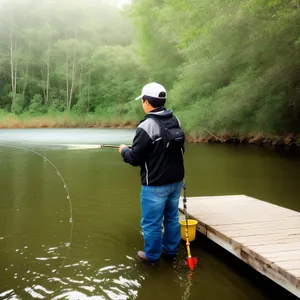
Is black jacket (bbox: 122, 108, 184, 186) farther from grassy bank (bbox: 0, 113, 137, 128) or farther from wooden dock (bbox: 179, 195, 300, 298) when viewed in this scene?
grassy bank (bbox: 0, 113, 137, 128)

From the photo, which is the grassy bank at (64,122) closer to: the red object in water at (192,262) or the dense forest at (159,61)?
the dense forest at (159,61)

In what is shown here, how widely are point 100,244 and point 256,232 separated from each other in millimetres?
1911

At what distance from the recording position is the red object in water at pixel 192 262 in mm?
4090

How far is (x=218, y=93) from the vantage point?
1966cm

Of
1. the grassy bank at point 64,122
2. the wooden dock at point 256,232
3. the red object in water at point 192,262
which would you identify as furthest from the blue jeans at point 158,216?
Answer: the grassy bank at point 64,122

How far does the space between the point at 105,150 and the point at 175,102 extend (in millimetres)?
7719

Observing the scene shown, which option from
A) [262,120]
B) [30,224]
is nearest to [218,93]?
[262,120]

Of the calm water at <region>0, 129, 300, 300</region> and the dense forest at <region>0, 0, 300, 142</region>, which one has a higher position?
the dense forest at <region>0, 0, 300, 142</region>

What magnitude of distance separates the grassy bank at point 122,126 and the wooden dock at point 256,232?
1522cm

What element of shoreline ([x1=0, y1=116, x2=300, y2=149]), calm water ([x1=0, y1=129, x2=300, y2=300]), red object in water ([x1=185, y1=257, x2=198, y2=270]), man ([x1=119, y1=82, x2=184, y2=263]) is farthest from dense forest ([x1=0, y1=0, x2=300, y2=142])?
red object in water ([x1=185, y1=257, x2=198, y2=270])

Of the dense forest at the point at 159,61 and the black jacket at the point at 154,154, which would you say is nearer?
the black jacket at the point at 154,154

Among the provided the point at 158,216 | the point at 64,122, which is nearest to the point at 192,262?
the point at 158,216

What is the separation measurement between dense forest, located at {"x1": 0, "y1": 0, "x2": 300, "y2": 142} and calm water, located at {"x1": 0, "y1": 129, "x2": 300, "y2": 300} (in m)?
5.82

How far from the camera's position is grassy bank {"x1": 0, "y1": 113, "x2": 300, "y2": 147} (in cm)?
2034
